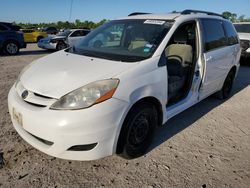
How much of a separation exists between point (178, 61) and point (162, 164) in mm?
1831

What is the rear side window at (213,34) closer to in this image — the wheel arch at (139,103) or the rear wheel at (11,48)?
the wheel arch at (139,103)

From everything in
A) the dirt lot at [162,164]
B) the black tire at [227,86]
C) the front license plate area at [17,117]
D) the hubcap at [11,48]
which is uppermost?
the front license plate area at [17,117]

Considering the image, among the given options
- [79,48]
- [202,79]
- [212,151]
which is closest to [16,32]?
[79,48]

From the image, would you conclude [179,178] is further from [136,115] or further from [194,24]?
[194,24]

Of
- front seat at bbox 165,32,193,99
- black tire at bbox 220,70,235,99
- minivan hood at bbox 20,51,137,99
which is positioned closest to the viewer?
minivan hood at bbox 20,51,137,99

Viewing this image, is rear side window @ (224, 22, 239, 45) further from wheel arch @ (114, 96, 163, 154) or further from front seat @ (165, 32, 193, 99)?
wheel arch @ (114, 96, 163, 154)

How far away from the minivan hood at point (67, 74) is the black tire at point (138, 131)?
49 cm

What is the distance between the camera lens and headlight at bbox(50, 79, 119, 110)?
2.28 m

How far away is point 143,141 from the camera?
294 centimetres

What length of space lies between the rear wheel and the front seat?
33.4 feet

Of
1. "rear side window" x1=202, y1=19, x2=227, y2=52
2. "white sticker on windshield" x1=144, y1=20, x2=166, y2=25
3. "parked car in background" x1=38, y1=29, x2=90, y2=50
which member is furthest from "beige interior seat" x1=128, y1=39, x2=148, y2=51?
"parked car in background" x1=38, y1=29, x2=90, y2=50

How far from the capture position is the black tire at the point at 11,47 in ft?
38.6

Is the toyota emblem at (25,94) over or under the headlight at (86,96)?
under

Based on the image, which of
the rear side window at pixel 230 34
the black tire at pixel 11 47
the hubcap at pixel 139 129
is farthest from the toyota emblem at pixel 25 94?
the black tire at pixel 11 47
